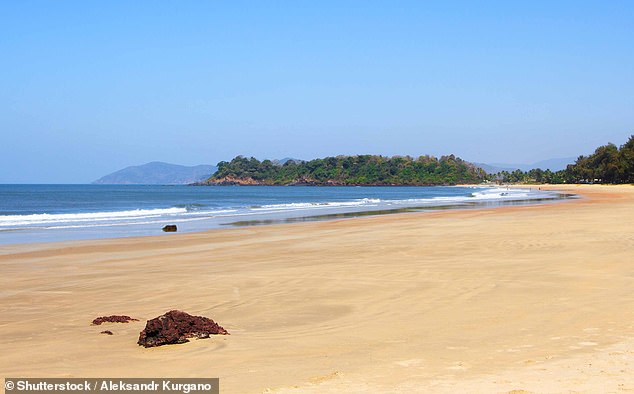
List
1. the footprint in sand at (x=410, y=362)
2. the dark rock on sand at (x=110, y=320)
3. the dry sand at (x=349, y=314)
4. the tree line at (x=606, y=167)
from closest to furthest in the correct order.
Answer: the dry sand at (x=349, y=314) → the footprint in sand at (x=410, y=362) → the dark rock on sand at (x=110, y=320) → the tree line at (x=606, y=167)

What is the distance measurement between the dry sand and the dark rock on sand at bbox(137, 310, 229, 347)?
0.17 metres

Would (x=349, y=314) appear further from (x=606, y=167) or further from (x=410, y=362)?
(x=606, y=167)

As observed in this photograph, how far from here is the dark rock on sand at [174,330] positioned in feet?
24.2

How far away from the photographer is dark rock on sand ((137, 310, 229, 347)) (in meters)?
7.37

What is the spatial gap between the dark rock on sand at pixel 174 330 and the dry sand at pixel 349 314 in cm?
17

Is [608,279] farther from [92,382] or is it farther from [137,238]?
[137,238]

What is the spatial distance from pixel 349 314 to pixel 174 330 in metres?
2.69

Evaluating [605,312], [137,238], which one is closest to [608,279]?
[605,312]

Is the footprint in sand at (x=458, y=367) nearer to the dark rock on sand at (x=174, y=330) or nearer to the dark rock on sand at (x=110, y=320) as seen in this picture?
the dark rock on sand at (x=174, y=330)

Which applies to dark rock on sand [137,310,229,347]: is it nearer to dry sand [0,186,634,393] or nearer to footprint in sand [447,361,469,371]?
dry sand [0,186,634,393]

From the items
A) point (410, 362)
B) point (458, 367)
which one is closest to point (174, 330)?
point (410, 362)

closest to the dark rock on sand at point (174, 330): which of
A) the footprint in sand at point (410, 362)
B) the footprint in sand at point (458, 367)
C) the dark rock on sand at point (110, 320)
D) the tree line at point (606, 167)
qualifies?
the dark rock on sand at point (110, 320)

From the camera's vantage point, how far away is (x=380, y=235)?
74.6ft

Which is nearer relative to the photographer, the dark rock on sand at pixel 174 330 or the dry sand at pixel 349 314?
the dry sand at pixel 349 314
